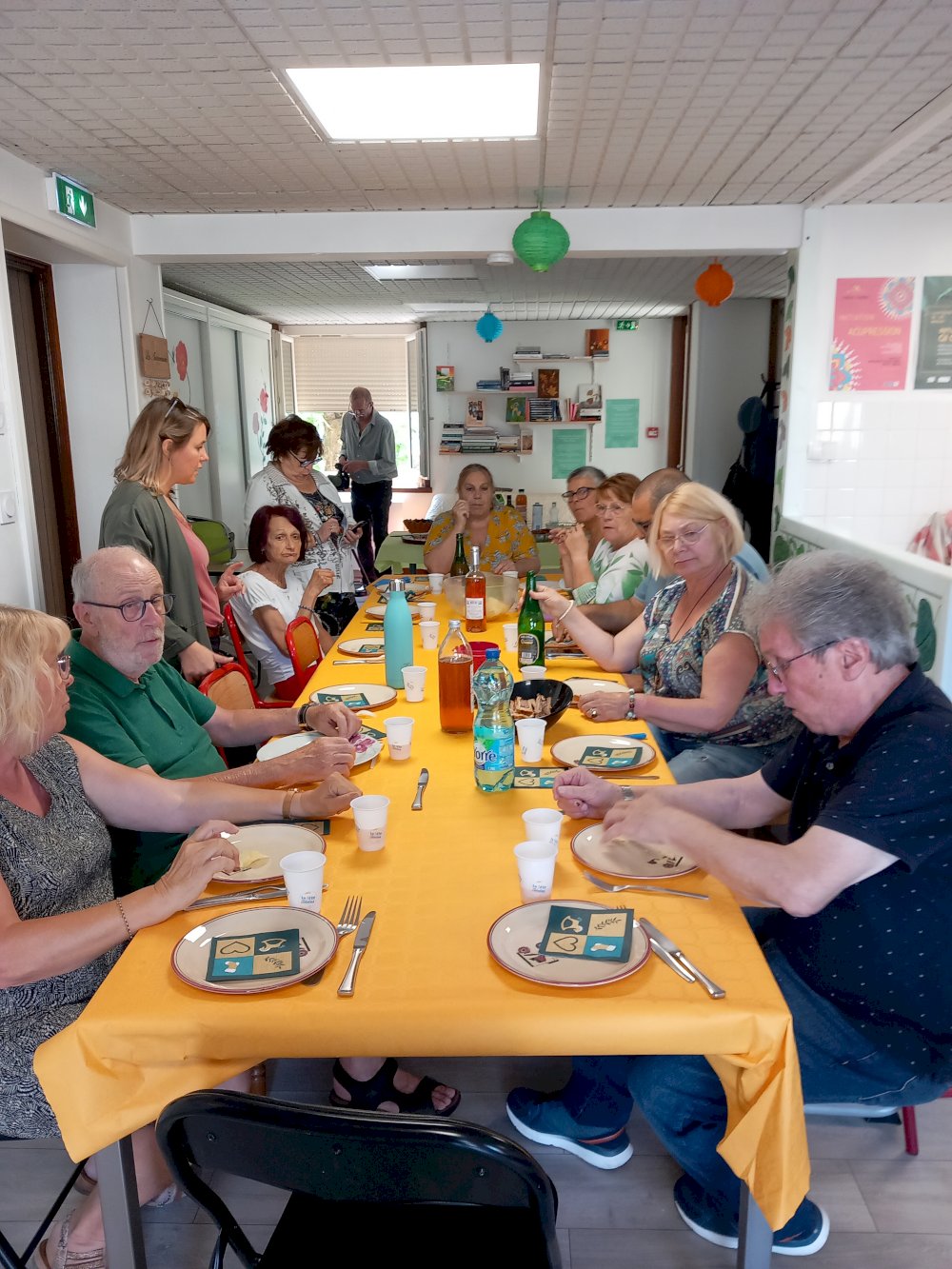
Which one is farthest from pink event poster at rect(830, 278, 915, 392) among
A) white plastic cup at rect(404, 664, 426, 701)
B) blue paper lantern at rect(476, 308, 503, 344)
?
blue paper lantern at rect(476, 308, 503, 344)

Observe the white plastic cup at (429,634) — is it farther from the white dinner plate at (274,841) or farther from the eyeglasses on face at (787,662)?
the eyeglasses on face at (787,662)

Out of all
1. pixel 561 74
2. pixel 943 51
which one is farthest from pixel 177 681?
pixel 943 51

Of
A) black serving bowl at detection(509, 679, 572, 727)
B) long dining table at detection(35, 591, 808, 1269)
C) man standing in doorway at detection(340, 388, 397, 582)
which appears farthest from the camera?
man standing in doorway at detection(340, 388, 397, 582)

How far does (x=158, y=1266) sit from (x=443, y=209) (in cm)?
430

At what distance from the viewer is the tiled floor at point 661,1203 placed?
1.61m

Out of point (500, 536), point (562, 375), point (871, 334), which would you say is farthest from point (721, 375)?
point (500, 536)

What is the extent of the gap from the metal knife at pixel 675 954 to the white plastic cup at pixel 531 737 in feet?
2.04

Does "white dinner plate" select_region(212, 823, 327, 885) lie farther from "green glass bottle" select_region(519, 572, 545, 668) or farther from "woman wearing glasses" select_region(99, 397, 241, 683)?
"woman wearing glasses" select_region(99, 397, 241, 683)

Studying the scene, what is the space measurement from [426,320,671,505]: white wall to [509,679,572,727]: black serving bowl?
7.23m

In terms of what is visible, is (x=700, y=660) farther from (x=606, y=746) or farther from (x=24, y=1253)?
(x=24, y=1253)

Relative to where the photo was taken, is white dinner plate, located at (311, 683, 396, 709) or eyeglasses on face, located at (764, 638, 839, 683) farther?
white dinner plate, located at (311, 683, 396, 709)

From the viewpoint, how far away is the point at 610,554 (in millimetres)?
3709

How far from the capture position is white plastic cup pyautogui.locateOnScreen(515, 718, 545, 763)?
192 cm

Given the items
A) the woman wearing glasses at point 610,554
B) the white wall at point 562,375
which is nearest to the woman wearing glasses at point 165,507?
the woman wearing glasses at point 610,554
